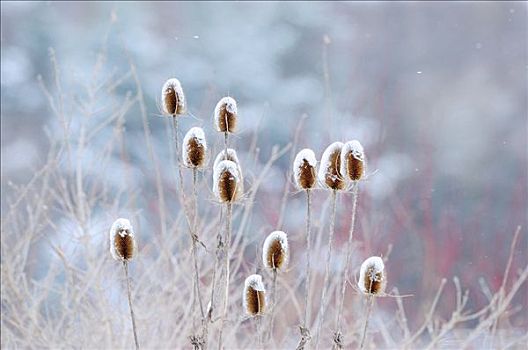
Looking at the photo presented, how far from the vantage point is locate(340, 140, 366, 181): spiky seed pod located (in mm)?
901

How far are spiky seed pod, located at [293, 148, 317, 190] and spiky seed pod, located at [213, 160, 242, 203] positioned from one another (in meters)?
0.06

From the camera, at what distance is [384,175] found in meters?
4.29

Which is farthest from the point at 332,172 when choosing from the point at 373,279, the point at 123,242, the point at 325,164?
the point at 123,242

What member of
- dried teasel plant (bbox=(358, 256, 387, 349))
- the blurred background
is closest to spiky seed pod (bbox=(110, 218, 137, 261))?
dried teasel plant (bbox=(358, 256, 387, 349))

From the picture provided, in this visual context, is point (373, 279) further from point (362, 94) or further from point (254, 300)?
point (362, 94)

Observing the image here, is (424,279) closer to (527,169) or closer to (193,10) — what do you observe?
(527,169)

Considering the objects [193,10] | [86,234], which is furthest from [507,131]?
[86,234]

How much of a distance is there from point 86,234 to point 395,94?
3451 mm

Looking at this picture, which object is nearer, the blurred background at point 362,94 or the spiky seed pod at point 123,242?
the spiky seed pod at point 123,242

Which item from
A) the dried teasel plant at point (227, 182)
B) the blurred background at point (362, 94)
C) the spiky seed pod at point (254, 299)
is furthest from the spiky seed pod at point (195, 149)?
the blurred background at point (362, 94)

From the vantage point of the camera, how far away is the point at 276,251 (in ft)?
3.09

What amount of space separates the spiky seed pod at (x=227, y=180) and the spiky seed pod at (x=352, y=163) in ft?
0.35

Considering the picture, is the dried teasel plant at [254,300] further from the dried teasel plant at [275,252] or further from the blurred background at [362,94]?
the blurred background at [362,94]

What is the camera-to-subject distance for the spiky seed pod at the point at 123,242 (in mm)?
914
